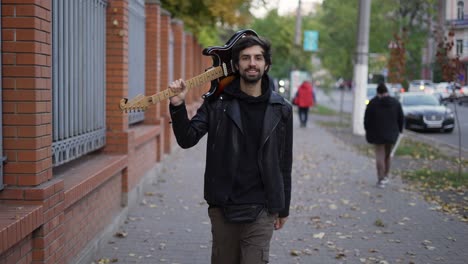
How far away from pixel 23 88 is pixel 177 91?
48.8 inches

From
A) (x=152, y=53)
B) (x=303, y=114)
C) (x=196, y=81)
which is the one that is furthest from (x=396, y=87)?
(x=196, y=81)

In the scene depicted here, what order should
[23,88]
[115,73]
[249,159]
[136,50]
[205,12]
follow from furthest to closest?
[205,12]
[136,50]
[115,73]
[23,88]
[249,159]

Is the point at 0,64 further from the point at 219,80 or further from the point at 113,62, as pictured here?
the point at 113,62

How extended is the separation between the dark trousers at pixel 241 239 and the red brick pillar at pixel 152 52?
24.9 feet

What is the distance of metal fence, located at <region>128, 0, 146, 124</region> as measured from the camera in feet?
30.1

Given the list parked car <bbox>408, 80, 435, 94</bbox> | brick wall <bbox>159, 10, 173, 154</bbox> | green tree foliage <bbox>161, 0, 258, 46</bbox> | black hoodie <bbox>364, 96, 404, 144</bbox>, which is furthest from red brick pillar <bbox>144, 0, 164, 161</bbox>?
parked car <bbox>408, 80, 435, 94</bbox>

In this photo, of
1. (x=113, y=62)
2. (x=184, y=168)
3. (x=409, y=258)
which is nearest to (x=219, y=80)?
(x=409, y=258)

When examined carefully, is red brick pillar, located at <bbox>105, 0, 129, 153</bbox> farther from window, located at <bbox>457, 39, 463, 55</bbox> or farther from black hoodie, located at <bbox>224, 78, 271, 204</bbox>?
window, located at <bbox>457, 39, 463, 55</bbox>

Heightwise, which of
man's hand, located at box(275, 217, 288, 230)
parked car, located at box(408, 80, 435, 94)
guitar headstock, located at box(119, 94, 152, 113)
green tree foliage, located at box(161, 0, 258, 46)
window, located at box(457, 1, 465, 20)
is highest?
green tree foliage, located at box(161, 0, 258, 46)

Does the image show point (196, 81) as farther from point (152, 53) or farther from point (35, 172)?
point (152, 53)

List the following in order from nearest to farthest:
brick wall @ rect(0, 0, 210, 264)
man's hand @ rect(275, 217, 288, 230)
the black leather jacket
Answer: the black leather jacket
man's hand @ rect(275, 217, 288, 230)
brick wall @ rect(0, 0, 210, 264)

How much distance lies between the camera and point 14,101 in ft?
14.1

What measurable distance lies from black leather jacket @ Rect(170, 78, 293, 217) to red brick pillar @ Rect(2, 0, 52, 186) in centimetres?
112

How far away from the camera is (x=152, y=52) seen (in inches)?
452
